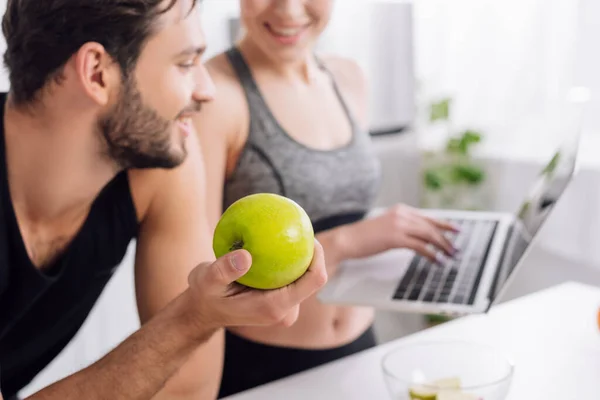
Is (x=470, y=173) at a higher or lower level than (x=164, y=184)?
lower

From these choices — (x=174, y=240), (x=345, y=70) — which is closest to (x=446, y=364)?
(x=174, y=240)

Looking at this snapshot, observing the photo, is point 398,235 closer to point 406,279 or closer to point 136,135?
point 406,279

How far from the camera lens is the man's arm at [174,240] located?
1200 mm

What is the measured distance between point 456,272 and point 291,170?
0.34 metres

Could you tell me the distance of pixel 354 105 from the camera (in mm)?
1667

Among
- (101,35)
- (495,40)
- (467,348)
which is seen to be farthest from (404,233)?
(495,40)

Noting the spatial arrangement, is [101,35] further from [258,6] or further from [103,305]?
[103,305]

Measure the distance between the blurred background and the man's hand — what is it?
1.33 metres

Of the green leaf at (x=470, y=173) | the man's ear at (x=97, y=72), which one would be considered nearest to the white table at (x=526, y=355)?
the man's ear at (x=97, y=72)

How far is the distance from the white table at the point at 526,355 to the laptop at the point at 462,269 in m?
0.09

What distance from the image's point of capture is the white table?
41.5 inches

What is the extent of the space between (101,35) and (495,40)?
187 cm

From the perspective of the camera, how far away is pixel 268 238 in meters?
0.82

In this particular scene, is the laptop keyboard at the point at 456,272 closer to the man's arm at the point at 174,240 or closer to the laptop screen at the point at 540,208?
the laptop screen at the point at 540,208
